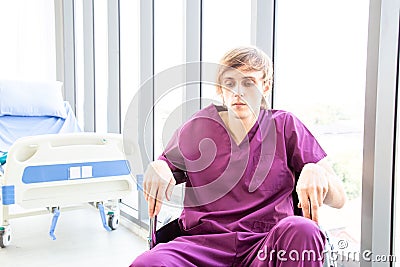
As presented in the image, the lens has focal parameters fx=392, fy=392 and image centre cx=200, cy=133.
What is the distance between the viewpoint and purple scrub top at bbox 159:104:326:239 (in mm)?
1243

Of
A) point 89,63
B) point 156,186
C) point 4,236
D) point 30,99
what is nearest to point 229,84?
point 156,186

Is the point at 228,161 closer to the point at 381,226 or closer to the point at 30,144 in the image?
the point at 381,226

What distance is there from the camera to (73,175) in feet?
7.45

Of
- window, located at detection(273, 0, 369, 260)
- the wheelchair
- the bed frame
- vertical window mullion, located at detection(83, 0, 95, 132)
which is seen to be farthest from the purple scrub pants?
vertical window mullion, located at detection(83, 0, 95, 132)

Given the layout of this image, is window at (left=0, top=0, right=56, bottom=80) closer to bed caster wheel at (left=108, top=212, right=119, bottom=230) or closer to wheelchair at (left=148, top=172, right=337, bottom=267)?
bed caster wheel at (left=108, top=212, right=119, bottom=230)

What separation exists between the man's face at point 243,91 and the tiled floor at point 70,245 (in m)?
1.23

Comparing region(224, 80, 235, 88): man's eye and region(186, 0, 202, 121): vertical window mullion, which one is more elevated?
region(186, 0, 202, 121): vertical window mullion

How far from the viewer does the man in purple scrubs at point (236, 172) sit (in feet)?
3.82

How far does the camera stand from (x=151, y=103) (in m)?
1.58

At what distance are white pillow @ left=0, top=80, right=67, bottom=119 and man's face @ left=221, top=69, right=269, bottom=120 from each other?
7.12 feet

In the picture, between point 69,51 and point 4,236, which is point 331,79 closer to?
point 4,236

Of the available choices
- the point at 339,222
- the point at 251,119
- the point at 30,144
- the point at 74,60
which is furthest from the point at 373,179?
the point at 74,60

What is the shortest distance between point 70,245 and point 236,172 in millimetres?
1548

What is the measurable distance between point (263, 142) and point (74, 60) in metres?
3.10
